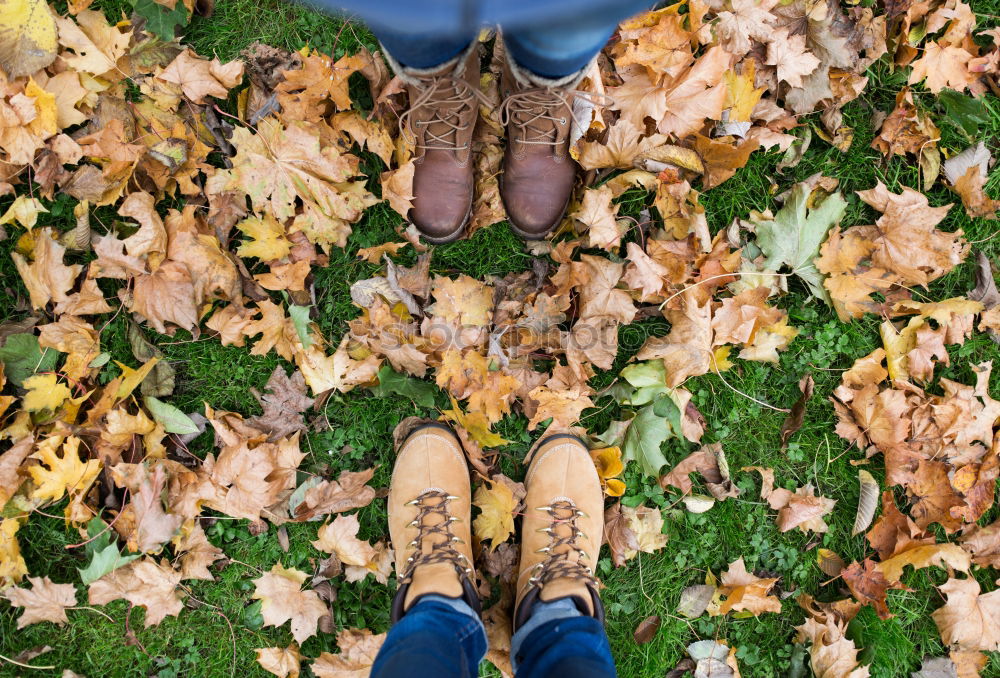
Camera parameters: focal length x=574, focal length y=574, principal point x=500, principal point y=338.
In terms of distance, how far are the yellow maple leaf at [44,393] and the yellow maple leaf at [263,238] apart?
756 mm

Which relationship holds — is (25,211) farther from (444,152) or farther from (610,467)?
(610,467)

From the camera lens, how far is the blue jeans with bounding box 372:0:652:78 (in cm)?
116

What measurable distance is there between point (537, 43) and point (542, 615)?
1.67 m

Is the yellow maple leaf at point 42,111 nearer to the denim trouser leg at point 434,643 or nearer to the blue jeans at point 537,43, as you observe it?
the blue jeans at point 537,43

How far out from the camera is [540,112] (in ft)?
6.40

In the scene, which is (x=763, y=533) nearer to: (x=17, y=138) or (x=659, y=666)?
(x=659, y=666)

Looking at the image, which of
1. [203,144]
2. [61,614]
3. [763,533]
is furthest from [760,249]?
[61,614]

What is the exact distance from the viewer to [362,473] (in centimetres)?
210

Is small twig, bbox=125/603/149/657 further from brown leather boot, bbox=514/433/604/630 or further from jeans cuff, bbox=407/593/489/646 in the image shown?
brown leather boot, bbox=514/433/604/630

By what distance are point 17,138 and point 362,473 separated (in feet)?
5.37

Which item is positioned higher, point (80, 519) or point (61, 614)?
point (80, 519)

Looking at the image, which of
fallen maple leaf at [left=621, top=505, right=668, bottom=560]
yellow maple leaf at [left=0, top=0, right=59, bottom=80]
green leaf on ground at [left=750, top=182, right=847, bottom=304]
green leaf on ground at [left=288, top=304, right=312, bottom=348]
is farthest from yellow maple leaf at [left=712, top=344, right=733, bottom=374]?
yellow maple leaf at [left=0, top=0, right=59, bottom=80]

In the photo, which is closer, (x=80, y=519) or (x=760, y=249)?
(x=80, y=519)

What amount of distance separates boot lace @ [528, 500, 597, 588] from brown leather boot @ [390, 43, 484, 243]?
42.3 inches
